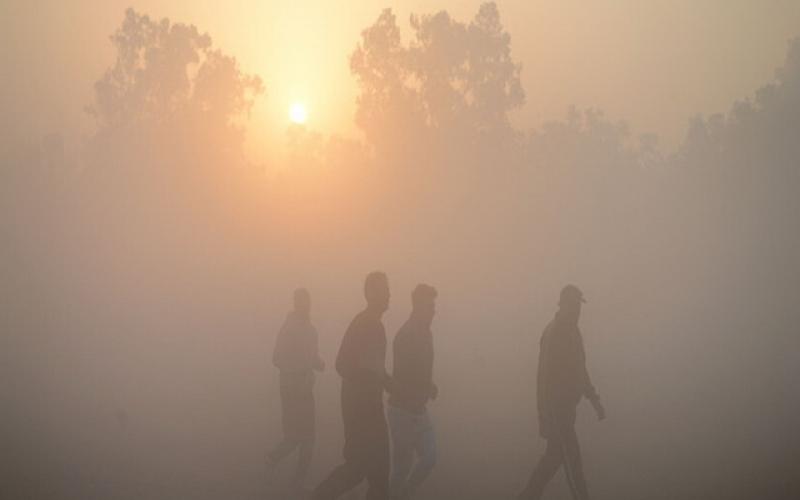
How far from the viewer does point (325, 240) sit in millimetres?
45531

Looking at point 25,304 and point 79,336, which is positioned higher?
point 25,304

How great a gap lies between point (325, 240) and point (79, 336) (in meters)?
21.0

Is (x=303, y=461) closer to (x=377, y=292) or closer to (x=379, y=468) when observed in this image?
(x=379, y=468)

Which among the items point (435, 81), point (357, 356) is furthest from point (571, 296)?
point (435, 81)

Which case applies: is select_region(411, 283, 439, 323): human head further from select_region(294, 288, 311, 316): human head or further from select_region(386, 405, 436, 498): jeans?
select_region(294, 288, 311, 316): human head

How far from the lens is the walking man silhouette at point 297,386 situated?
9.62m

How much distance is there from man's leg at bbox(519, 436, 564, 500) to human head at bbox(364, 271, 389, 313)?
2247mm

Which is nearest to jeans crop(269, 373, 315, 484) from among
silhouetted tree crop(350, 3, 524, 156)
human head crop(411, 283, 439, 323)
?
human head crop(411, 283, 439, 323)

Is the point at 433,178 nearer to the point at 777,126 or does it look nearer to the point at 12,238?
the point at 777,126

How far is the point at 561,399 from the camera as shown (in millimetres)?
8375

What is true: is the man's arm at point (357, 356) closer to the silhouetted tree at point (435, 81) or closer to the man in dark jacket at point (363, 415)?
the man in dark jacket at point (363, 415)

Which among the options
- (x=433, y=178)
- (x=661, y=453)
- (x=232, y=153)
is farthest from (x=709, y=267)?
(x=232, y=153)

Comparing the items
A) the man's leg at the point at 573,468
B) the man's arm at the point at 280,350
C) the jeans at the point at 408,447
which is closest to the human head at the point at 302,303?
the man's arm at the point at 280,350

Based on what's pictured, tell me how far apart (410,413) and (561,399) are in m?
1.54
